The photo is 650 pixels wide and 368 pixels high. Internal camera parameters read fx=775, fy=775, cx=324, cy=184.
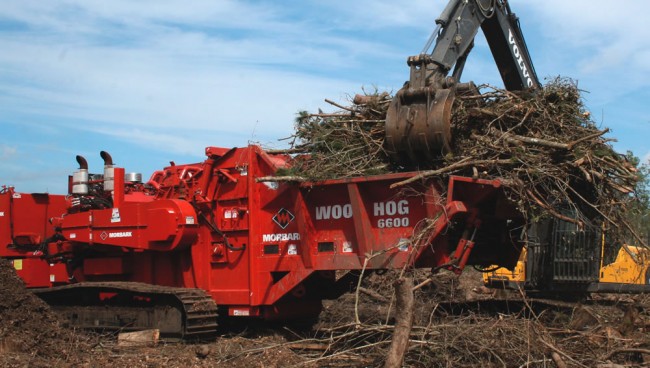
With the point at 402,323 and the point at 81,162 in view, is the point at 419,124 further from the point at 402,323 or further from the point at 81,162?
the point at 81,162

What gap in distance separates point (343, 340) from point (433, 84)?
302 cm

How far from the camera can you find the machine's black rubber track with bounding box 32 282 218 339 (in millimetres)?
9789

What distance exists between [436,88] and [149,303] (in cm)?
492

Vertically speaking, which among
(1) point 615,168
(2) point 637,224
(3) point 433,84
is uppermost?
(3) point 433,84

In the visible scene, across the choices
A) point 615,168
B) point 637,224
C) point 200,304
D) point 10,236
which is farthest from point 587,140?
point 10,236

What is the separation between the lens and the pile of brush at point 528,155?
26.7ft

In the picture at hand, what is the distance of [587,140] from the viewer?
8398mm

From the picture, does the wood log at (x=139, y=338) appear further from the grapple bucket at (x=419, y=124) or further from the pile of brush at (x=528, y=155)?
the grapple bucket at (x=419, y=124)

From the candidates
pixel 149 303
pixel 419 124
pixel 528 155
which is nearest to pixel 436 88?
pixel 419 124

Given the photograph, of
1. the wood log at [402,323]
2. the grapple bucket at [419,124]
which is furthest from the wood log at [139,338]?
the wood log at [402,323]

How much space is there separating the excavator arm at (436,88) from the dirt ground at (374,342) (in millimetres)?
1812

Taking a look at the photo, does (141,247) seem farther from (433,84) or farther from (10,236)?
(433,84)

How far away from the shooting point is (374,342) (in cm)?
831

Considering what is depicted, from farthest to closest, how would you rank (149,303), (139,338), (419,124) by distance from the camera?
1. (149,303)
2. (139,338)
3. (419,124)
